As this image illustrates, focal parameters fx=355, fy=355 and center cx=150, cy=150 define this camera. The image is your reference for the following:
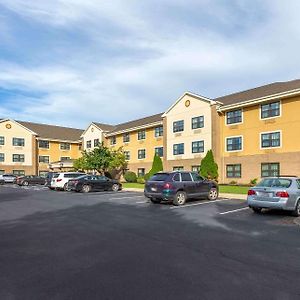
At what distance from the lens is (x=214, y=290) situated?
5.08 metres

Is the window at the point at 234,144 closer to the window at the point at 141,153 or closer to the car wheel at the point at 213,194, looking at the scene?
the window at the point at 141,153

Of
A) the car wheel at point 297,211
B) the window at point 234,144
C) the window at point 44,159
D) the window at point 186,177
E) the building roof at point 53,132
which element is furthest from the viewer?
the building roof at point 53,132

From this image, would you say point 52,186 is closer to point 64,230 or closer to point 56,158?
point 64,230

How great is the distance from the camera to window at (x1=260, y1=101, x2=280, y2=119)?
103ft

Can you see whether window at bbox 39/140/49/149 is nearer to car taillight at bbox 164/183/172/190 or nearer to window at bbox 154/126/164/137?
window at bbox 154/126/164/137

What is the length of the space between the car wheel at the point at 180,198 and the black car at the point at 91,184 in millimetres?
12234

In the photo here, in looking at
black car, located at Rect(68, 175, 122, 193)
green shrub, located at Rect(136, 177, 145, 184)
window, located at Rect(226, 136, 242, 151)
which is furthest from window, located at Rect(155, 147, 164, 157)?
black car, located at Rect(68, 175, 122, 193)

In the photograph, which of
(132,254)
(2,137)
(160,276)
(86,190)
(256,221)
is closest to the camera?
(160,276)

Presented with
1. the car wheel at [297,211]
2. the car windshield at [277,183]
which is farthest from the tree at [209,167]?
the car wheel at [297,211]

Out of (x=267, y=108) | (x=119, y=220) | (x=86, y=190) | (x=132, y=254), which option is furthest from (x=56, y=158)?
(x=132, y=254)

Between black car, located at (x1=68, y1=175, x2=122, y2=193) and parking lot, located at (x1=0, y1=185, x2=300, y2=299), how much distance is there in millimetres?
14734

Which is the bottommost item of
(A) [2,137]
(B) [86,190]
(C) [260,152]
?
(B) [86,190]

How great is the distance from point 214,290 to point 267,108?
29538mm

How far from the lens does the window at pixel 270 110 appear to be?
3152 centimetres
